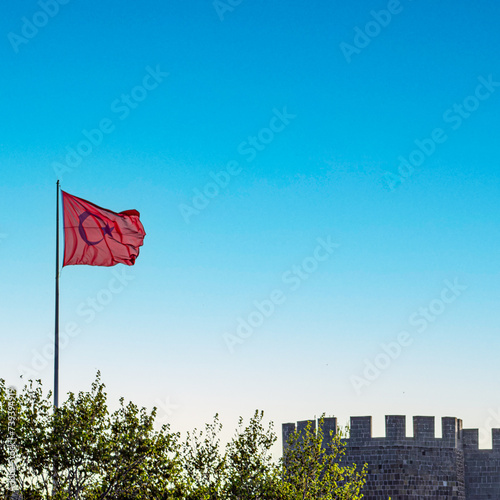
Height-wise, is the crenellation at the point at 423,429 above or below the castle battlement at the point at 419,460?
above

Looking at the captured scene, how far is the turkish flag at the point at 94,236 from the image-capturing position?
89.6 feet

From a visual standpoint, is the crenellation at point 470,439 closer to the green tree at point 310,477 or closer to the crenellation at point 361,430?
the crenellation at point 361,430

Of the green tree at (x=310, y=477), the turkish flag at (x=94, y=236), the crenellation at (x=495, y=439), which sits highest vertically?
the turkish flag at (x=94, y=236)

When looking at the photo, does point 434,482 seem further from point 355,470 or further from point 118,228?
point 118,228

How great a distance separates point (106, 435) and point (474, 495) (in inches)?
765

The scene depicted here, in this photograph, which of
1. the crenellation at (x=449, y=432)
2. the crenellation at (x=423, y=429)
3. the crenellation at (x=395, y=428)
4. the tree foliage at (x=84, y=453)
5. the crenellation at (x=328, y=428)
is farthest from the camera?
the crenellation at (x=449, y=432)

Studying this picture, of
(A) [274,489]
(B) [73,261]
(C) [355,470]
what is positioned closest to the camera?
(B) [73,261]

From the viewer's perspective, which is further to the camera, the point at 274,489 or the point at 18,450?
the point at 274,489

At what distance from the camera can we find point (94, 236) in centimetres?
2755

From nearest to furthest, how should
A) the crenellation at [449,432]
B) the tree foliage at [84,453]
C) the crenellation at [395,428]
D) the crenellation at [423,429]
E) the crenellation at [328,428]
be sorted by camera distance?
the tree foliage at [84,453]
the crenellation at [328,428]
the crenellation at [395,428]
the crenellation at [423,429]
the crenellation at [449,432]

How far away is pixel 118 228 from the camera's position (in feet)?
93.0

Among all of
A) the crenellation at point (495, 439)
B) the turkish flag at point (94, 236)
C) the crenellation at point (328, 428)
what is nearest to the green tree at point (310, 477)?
the crenellation at point (328, 428)

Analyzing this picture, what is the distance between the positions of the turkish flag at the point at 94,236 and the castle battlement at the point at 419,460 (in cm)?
1450

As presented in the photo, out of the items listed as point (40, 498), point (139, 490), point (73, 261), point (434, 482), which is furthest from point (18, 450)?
point (434, 482)
